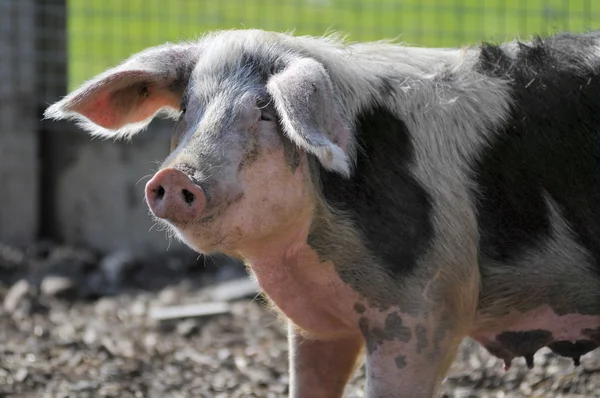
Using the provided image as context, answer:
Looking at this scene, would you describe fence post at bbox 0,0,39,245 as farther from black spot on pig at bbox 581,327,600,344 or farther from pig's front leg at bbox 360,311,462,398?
black spot on pig at bbox 581,327,600,344

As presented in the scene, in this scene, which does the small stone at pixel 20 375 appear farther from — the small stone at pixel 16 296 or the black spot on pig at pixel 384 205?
the black spot on pig at pixel 384 205

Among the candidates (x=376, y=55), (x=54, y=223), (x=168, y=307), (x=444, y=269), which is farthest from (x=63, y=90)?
(x=444, y=269)

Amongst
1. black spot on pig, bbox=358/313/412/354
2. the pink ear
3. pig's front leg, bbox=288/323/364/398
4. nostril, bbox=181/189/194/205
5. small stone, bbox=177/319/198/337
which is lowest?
small stone, bbox=177/319/198/337

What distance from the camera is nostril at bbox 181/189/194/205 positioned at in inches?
148

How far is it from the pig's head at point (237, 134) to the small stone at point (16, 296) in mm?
2569

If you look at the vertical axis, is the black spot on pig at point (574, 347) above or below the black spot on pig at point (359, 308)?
below

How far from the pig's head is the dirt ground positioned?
4.76ft

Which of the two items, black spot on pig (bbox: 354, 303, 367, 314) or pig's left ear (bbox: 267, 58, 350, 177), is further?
black spot on pig (bbox: 354, 303, 367, 314)

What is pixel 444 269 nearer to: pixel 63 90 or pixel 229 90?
pixel 229 90

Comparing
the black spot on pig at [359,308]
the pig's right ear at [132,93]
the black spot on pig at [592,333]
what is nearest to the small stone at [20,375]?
the pig's right ear at [132,93]

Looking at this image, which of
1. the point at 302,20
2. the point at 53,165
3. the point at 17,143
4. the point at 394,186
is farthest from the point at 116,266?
the point at 394,186

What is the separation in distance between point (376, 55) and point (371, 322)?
1.02m

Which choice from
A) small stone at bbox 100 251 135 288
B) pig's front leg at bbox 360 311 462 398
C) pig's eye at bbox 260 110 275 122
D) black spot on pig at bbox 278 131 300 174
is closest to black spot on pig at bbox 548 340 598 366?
pig's front leg at bbox 360 311 462 398

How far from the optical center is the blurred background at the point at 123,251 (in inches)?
217
